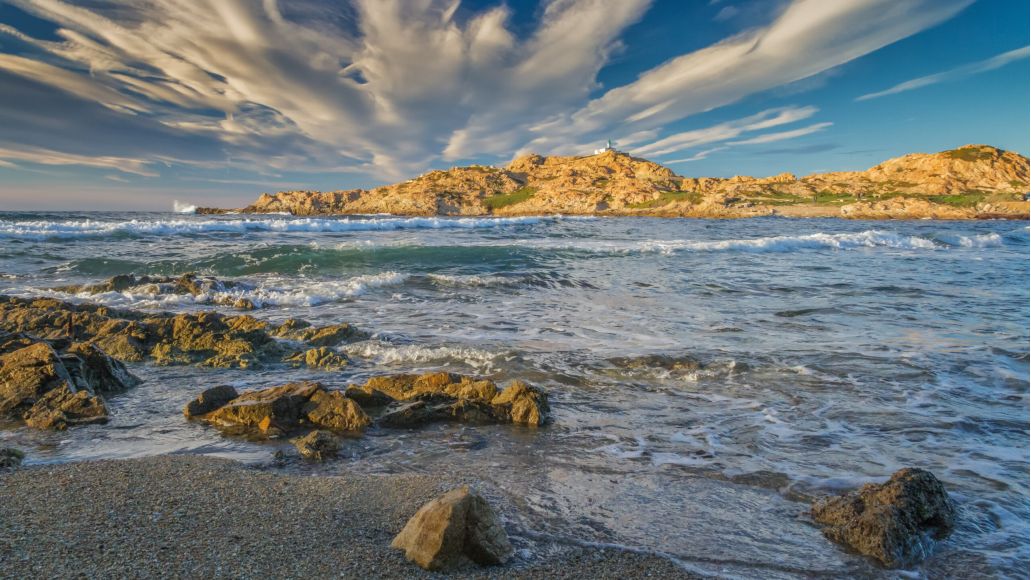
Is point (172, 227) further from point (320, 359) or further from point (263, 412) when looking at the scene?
point (263, 412)

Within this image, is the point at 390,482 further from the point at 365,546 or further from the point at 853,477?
the point at 853,477

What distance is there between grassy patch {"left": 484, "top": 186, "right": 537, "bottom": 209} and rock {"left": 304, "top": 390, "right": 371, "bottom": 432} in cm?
14737

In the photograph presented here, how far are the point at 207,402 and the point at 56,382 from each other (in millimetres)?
1905

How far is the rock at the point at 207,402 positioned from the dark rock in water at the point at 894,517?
19.9 feet

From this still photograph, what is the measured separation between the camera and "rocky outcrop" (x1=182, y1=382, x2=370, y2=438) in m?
5.37

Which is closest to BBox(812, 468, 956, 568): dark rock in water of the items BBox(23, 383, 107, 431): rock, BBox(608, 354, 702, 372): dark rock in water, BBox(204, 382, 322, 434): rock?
BBox(608, 354, 702, 372): dark rock in water

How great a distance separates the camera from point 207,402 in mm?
5805

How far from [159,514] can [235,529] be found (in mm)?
609

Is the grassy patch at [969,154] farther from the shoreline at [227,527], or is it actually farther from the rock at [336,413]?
the shoreline at [227,527]

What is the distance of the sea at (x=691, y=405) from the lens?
12.1 ft

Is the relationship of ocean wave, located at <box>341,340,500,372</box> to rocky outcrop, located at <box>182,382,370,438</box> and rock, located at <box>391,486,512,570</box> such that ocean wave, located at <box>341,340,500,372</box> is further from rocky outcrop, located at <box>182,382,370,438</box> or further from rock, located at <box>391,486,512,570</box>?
rock, located at <box>391,486,512,570</box>

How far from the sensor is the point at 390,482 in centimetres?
417

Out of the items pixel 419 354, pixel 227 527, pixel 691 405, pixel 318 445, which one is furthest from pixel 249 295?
pixel 691 405

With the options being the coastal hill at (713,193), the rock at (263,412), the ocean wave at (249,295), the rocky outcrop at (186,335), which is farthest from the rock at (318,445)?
the coastal hill at (713,193)
